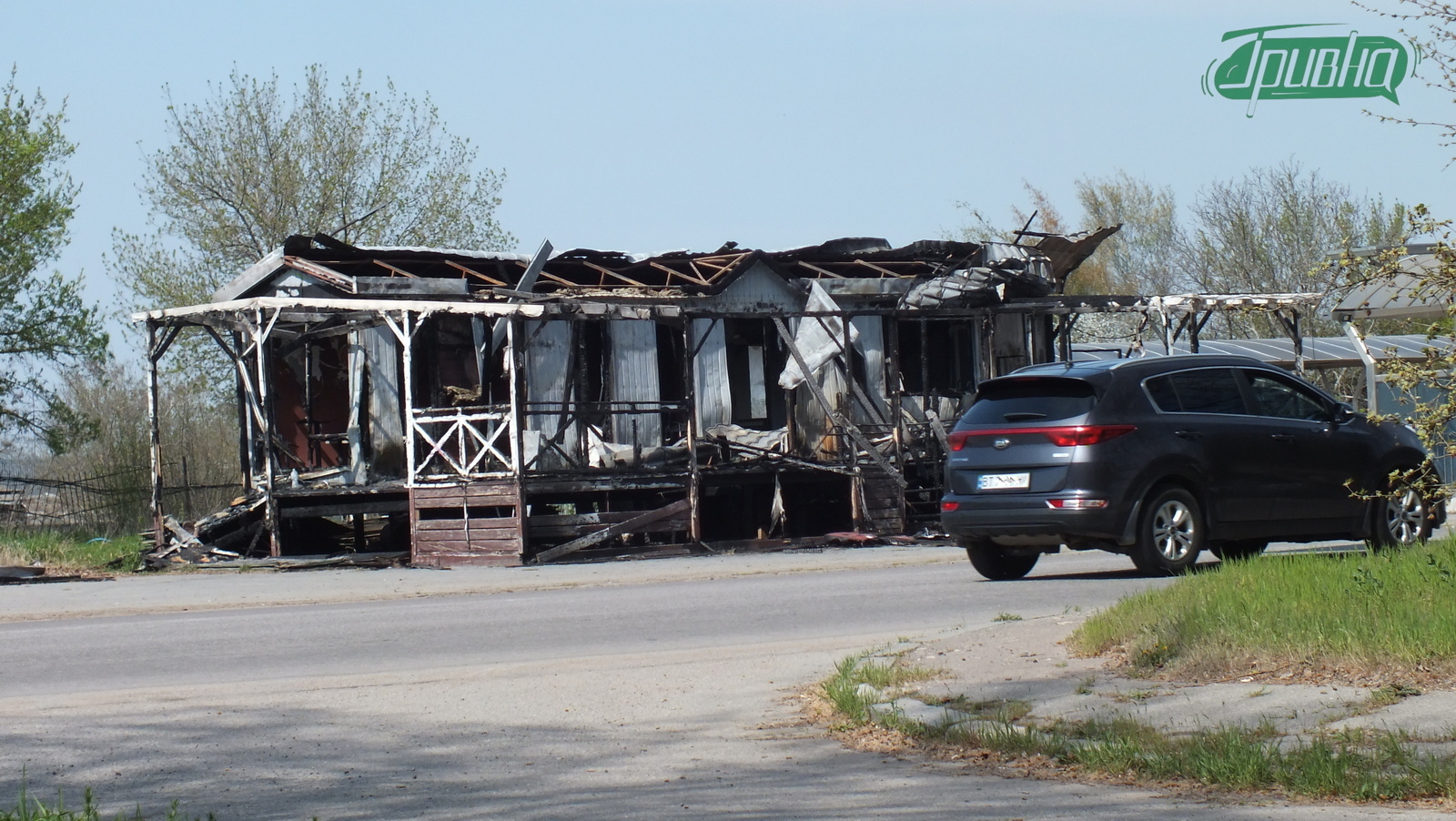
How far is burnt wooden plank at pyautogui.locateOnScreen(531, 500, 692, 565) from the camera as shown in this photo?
1991 cm

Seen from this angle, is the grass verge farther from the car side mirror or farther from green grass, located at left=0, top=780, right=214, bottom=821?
the car side mirror

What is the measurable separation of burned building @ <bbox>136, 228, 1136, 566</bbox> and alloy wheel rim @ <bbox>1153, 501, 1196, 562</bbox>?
917 centimetres

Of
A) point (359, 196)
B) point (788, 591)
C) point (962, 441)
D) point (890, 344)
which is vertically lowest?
point (788, 591)

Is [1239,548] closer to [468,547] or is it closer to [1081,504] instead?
[1081,504]

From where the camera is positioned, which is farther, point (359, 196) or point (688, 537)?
point (359, 196)

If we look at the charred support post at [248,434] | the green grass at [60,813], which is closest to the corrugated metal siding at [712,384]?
the charred support post at [248,434]

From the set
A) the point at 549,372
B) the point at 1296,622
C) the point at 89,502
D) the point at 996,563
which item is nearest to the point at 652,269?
the point at 549,372

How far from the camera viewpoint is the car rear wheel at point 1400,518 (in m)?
13.4

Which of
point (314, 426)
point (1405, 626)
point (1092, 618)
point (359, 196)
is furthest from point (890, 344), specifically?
point (359, 196)

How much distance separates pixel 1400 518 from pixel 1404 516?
70mm

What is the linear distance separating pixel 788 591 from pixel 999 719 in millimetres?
6891

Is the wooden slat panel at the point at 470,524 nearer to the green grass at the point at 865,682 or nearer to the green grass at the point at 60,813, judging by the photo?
the green grass at the point at 865,682

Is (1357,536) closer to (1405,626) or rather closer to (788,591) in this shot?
(788,591)

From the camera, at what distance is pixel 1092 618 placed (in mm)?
8891
